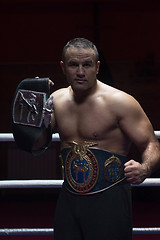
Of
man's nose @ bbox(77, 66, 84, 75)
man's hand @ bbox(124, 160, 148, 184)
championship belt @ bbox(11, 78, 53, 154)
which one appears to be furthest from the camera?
championship belt @ bbox(11, 78, 53, 154)

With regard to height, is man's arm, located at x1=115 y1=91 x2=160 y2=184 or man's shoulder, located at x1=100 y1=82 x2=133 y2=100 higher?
man's shoulder, located at x1=100 y1=82 x2=133 y2=100

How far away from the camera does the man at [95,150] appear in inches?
76.5

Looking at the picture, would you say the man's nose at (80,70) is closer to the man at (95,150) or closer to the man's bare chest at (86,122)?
the man at (95,150)

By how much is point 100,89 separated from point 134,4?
16.1 ft

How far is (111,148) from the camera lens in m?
1.99

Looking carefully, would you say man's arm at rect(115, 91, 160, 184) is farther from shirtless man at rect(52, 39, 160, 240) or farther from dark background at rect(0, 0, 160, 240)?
dark background at rect(0, 0, 160, 240)

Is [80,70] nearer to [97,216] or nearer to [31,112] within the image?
[31,112]

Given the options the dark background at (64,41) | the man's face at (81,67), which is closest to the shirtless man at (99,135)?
the man's face at (81,67)

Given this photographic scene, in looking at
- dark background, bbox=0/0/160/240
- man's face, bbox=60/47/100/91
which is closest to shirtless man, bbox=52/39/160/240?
man's face, bbox=60/47/100/91

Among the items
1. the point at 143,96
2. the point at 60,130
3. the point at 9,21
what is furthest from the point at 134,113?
the point at 9,21

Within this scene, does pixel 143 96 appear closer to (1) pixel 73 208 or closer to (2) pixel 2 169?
(2) pixel 2 169

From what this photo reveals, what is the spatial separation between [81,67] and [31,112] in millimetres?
279

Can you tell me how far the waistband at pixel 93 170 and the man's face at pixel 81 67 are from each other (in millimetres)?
233

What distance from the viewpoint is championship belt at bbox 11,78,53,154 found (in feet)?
6.68
